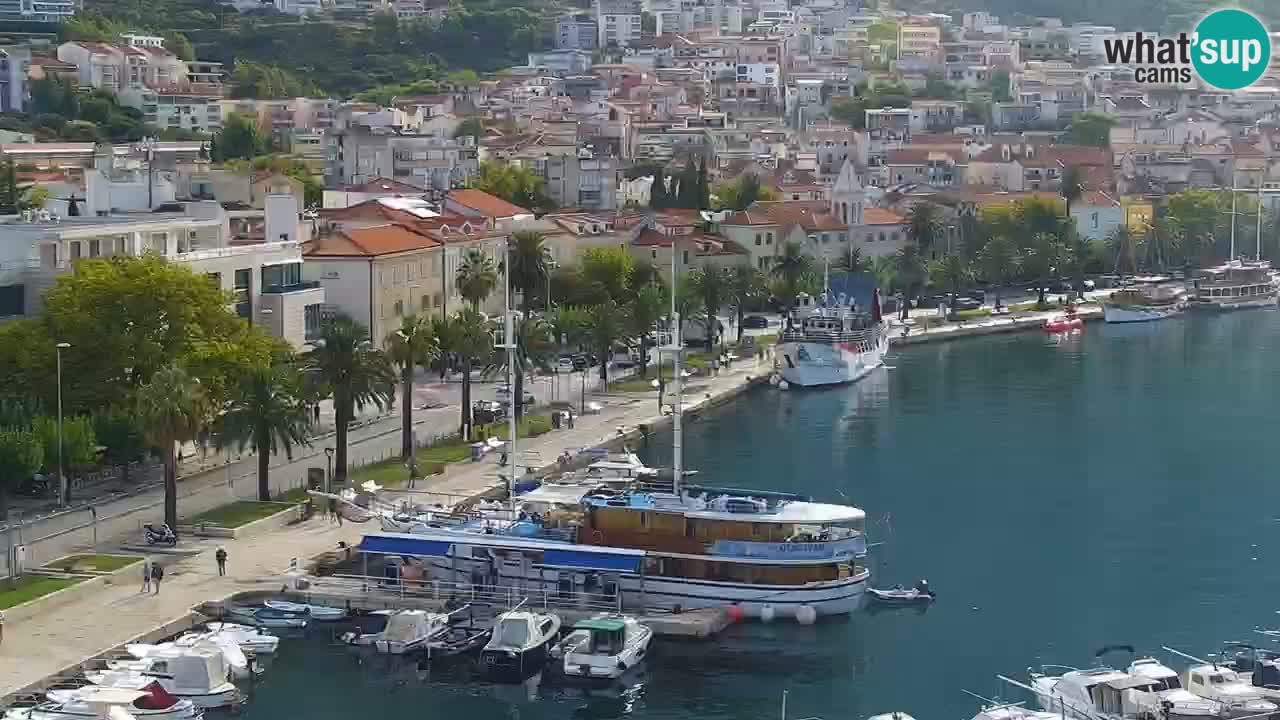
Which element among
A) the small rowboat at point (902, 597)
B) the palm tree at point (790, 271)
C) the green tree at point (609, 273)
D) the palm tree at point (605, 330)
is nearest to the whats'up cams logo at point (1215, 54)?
the palm tree at point (790, 271)

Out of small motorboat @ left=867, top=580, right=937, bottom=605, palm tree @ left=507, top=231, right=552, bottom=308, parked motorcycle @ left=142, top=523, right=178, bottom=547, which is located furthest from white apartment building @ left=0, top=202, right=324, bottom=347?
small motorboat @ left=867, top=580, right=937, bottom=605

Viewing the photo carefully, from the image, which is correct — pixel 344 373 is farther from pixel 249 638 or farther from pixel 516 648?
pixel 516 648

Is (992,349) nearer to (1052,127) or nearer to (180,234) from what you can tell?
(180,234)

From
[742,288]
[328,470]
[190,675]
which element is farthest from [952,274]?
[190,675]

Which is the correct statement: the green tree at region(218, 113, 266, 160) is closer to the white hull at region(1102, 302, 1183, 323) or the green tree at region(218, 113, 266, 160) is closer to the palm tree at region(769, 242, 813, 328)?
the palm tree at region(769, 242, 813, 328)

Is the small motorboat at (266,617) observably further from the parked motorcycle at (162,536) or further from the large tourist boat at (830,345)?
the large tourist boat at (830,345)
